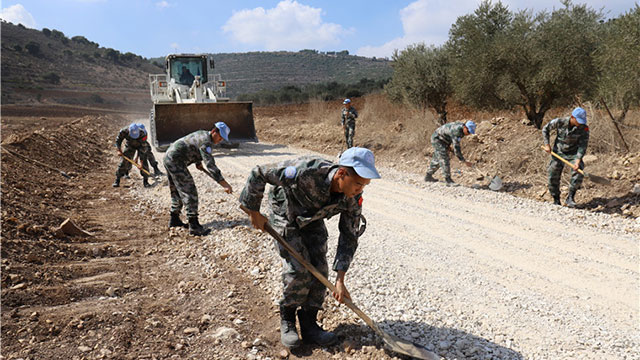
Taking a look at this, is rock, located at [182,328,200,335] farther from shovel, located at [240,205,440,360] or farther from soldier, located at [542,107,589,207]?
soldier, located at [542,107,589,207]

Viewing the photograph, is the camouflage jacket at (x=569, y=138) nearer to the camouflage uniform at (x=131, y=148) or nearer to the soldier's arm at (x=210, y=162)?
the soldier's arm at (x=210, y=162)

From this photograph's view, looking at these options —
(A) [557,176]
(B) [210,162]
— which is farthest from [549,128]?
(B) [210,162]

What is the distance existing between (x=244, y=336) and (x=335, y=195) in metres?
1.43

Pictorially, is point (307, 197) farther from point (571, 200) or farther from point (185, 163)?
point (571, 200)

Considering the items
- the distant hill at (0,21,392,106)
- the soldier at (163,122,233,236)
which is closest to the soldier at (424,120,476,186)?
the soldier at (163,122,233,236)

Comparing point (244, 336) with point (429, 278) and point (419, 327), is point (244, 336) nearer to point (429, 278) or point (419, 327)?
point (419, 327)

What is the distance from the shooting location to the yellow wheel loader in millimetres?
12930

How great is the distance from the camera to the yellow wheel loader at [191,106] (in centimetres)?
1293

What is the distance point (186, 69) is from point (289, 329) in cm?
1409

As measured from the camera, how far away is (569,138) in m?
7.12

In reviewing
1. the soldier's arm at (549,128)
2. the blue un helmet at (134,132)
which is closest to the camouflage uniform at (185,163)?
the blue un helmet at (134,132)

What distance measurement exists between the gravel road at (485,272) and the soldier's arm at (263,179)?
4.23 ft

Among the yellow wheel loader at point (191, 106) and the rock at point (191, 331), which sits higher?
→ the yellow wheel loader at point (191, 106)

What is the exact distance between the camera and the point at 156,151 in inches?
524
